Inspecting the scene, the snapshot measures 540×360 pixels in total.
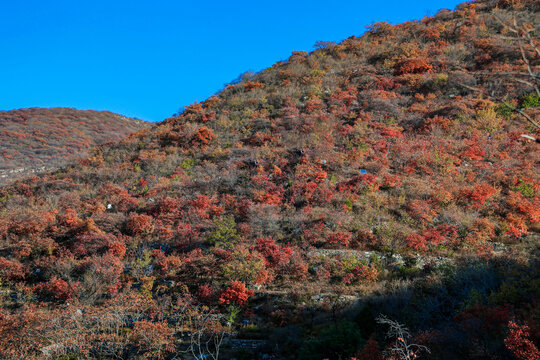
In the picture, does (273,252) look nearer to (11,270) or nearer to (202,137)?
(11,270)

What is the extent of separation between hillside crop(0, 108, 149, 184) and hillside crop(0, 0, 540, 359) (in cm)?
1554

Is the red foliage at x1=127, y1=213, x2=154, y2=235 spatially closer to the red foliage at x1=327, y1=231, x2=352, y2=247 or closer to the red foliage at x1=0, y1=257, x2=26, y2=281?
the red foliage at x1=0, y1=257, x2=26, y2=281

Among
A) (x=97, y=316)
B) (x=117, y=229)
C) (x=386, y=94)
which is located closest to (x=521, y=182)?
(x=386, y=94)

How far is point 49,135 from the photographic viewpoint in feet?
139

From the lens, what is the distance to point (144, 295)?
10977 mm

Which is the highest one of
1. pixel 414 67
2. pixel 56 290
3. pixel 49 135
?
pixel 49 135

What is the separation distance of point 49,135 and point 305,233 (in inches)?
1730

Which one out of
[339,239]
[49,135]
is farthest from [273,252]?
[49,135]

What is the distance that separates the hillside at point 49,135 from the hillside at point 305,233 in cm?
1554

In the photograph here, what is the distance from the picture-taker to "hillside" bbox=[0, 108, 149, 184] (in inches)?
1328

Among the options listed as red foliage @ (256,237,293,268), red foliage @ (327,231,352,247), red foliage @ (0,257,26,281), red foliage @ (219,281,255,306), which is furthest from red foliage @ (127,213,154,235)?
red foliage @ (327,231,352,247)

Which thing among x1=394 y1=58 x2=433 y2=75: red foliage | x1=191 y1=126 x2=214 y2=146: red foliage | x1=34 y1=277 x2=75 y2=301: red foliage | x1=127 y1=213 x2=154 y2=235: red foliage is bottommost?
x1=34 y1=277 x2=75 y2=301: red foliage

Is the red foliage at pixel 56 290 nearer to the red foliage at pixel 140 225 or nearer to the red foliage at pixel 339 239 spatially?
the red foliage at pixel 140 225

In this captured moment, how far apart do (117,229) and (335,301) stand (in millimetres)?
10566
